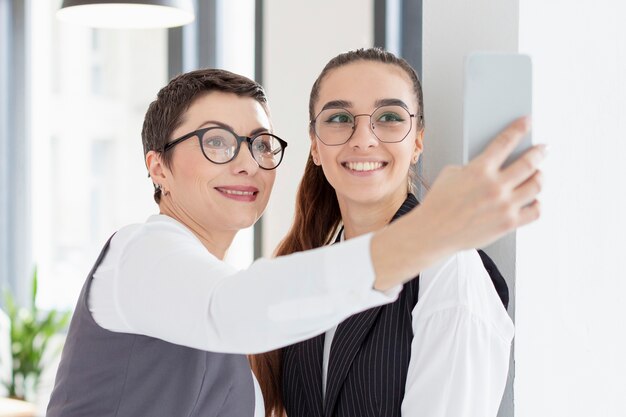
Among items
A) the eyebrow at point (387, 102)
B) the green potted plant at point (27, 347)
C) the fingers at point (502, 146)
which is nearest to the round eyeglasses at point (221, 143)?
the eyebrow at point (387, 102)

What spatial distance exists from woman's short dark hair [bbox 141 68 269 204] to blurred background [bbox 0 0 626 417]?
51 centimetres

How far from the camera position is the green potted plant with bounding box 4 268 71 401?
4613mm

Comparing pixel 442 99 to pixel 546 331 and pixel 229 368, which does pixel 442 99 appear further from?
pixel 229 368

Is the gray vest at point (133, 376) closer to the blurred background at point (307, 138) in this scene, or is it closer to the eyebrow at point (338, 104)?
the eyebrow at point (338, 104)

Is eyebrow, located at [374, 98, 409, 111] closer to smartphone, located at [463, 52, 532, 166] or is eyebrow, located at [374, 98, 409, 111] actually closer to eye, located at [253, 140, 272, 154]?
eye, located at [253, 140, 272, 154]

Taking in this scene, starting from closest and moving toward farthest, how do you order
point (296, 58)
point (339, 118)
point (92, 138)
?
point (339, 118)
point (296, 58)
point (92, 138)

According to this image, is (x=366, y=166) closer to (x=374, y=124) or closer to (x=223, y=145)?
(x=374, y=124)

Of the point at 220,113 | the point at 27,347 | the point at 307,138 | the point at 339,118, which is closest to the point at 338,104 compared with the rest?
the point at 339,118

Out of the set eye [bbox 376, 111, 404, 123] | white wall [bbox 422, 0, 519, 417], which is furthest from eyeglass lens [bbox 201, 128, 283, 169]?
white wall [bbox 422, 0, 519, 417]

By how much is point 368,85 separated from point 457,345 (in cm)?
58

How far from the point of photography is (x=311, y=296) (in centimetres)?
100

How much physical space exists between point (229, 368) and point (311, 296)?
0.60 meters

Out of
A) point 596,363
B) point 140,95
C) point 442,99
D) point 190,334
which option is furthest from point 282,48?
point 140,95

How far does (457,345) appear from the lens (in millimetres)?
1429
